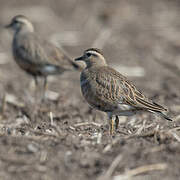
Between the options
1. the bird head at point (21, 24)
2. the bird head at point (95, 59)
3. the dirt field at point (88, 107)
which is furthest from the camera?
the bird head at point (21, 24)

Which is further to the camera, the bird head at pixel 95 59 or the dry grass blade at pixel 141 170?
Answer: the bird head at pixel 95 59

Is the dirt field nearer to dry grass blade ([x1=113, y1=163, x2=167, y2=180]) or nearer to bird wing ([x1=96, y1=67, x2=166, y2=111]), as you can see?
dry grass blade ([x1=113, y1=163, x2=167, y2=180])

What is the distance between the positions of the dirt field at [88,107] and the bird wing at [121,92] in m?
0.34

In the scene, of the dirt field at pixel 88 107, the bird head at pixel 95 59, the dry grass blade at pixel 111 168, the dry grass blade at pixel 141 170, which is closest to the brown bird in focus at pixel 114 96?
the dirt field at pixel 88 107

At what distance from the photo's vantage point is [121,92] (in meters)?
7.89

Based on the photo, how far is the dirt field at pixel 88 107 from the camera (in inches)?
230

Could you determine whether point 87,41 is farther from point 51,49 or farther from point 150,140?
point 150,140

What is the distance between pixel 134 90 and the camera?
8.00 m

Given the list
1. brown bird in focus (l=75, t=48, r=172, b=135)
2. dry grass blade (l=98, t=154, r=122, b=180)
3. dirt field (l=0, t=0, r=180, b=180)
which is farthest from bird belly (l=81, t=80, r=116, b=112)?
dry grass blade (l=98, t=154, r=122, b=180)

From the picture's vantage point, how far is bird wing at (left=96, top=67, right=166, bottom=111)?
778 centimetres

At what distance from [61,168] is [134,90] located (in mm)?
2629

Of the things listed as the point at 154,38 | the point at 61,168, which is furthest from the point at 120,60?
the point at 61,168

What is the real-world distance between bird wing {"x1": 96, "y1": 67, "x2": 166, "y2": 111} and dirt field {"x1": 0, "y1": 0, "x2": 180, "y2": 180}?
341mm

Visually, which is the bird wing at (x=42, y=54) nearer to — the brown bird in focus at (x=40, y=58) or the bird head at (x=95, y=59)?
the brown bird in focus at (x=40, y=58)
